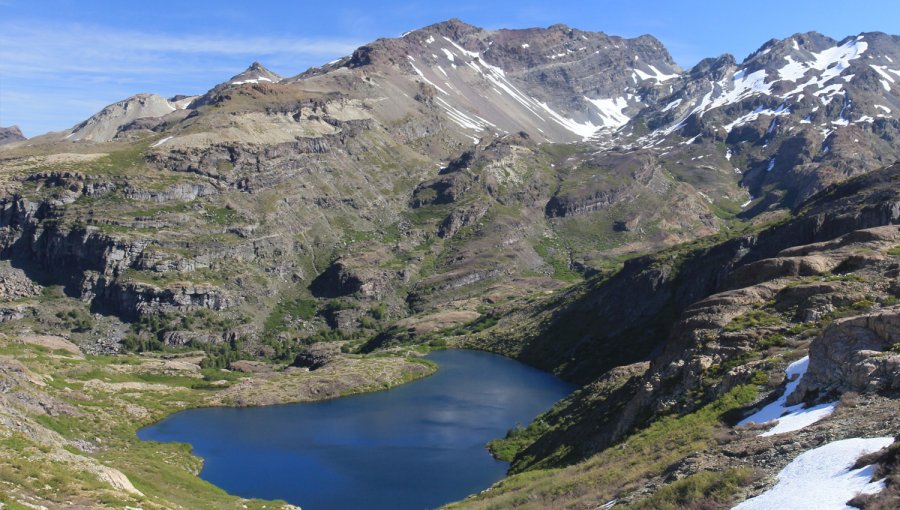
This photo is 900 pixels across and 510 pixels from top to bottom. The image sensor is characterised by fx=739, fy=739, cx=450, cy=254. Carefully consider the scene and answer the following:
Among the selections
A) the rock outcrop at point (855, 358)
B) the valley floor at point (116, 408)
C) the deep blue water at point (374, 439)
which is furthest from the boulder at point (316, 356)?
the rock outcrop at point (855, 358)

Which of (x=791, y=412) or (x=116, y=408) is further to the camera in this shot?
(x=116, y=408)

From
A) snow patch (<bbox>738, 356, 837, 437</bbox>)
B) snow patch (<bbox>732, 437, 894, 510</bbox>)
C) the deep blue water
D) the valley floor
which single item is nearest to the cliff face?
the deep blue water

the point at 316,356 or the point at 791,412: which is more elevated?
the point at 791,412

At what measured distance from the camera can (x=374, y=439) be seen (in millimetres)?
99125

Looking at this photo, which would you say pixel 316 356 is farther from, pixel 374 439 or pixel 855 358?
pixel 855 358

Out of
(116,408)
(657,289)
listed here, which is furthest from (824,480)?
(657,289)

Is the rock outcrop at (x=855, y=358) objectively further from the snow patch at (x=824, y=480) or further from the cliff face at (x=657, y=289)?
the cliff face at (x=657, y=289)

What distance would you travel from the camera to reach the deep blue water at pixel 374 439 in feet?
251

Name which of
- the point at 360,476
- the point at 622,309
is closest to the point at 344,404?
the point at 360,476

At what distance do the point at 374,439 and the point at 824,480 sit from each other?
83.6 metres

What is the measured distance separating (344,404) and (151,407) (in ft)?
98.6

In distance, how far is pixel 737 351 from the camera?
40.9 m

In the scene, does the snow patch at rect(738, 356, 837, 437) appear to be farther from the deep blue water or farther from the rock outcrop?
the deep blue water

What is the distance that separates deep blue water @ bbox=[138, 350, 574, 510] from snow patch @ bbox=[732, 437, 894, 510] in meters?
52.0
